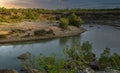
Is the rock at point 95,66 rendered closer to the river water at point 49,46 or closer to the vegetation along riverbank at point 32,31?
the river water at point 49,46

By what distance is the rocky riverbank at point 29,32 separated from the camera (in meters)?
80.6

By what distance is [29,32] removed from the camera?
85.7 meters

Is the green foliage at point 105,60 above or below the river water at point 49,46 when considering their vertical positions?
above

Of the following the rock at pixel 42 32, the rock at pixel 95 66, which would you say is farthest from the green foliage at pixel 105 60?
the rock at pixel 42 32

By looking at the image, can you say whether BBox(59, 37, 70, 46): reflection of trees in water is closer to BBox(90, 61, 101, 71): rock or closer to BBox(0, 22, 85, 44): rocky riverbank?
BBox(0, 22, 85, 44): rocky riverbank

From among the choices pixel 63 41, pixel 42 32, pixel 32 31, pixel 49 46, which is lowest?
pixel 63 41

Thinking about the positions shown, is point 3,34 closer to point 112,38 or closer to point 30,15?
point 112,38

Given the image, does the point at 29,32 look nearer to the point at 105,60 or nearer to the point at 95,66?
the point at 105,60

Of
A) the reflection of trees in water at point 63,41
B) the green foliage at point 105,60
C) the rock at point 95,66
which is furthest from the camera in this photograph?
the reflection of trees in water at point 63,41

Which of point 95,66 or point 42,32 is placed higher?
point 95,66

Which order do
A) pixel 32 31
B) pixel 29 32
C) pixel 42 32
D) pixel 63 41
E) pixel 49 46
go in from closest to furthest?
pixel 49 46, pixel 63 41, pixel 29 32, pixel 42 32, pixel 32 31

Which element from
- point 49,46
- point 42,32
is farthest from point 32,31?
point 49,46

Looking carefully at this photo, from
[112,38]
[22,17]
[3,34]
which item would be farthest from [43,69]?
[22,17]

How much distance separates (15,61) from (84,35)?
4042 centimetres
